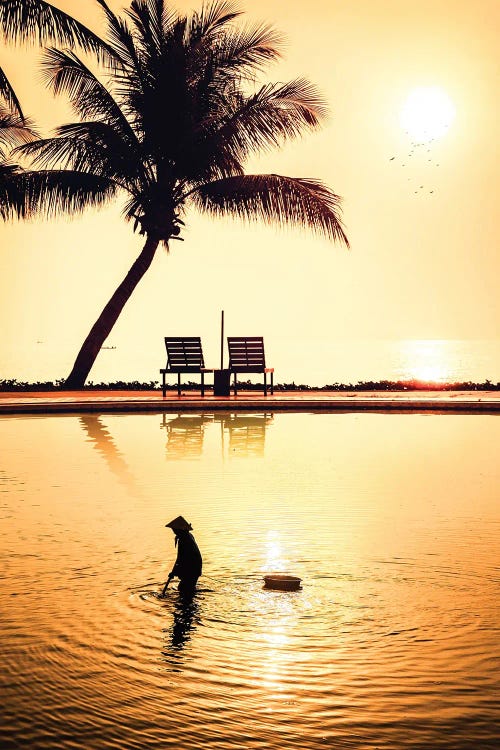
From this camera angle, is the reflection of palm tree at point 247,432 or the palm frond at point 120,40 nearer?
the reflection of palm tree at point 247,432

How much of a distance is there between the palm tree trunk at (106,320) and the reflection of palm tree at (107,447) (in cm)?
554

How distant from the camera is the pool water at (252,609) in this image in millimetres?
4742

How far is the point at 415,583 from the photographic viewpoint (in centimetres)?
702

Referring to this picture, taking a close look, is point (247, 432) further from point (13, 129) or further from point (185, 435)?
point (13, 129)

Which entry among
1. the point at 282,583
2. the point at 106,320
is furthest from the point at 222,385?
the point at 282,583

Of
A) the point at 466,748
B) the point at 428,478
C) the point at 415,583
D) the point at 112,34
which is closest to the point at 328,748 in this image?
the point at 466,748

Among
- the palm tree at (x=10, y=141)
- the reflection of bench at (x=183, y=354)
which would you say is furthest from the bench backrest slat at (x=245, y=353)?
the palm tree at (x=10, y=141)

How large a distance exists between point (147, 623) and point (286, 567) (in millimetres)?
1448

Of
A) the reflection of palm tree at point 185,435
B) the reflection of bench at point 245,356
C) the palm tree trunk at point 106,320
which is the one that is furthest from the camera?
the palm tree trunk at point 106,320

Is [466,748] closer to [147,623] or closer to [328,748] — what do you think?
[328,748]

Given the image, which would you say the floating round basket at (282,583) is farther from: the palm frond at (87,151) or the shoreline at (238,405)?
the palm frond at (87,151)

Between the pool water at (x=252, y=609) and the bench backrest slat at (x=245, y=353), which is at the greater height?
the bench backrest slat at (x=245, y=353)

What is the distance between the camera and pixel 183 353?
22.5m

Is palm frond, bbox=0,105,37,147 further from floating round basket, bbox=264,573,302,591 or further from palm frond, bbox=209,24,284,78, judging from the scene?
floating round basket, bbox=264,573,302,591
